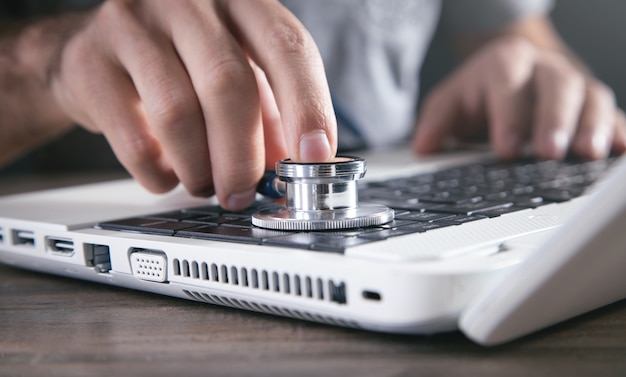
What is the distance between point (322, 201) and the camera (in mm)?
628

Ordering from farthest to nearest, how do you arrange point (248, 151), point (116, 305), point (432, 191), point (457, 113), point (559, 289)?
point (457, 113) < point (432, 191) < point (248, 151) < point (116, 305) < point (559, 289)

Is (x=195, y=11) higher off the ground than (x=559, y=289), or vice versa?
(x=195, y=11)

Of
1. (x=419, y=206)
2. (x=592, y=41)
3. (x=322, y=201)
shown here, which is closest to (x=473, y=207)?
(x=419, y=206)

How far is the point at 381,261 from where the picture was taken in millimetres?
474

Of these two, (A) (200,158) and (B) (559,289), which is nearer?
(B) (559,289)

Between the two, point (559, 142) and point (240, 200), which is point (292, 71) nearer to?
point (240, 200)

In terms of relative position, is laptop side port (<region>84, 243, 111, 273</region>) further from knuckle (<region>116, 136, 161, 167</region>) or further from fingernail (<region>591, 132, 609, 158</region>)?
fingernail (<region>591, 132, 609, 158</region>)

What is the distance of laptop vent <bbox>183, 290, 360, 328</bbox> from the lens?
0.51 m

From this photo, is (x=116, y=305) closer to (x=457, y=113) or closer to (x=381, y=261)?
(x=381, y=261)

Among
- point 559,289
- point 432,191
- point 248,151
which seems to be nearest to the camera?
point 559,289

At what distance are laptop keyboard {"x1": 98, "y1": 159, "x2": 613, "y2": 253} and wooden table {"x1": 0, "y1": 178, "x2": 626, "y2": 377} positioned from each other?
0.06 metres

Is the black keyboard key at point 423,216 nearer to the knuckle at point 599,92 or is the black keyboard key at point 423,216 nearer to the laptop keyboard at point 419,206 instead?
the laptop keyboard at point 419,206

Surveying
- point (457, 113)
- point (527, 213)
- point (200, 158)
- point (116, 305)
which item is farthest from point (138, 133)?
point (457, 113)

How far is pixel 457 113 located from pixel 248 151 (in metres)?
0.91
